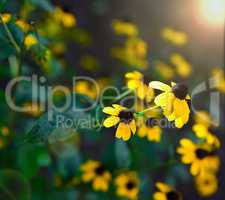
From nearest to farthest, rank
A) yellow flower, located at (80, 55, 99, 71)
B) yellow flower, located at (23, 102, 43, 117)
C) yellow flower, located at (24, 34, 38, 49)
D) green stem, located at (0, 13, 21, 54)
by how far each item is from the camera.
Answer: green stem, located at (0, 13, 21, 54) → yellow flower, located at (24, 34, 38, 49) → yellow flower, located at (23, 102, 43, 117) → yellow flower, located at (80, 55, 99, 71)

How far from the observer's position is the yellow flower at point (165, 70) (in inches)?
80.7

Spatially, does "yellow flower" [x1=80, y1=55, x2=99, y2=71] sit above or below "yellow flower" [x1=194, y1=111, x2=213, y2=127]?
above

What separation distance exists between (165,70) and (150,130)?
691mm

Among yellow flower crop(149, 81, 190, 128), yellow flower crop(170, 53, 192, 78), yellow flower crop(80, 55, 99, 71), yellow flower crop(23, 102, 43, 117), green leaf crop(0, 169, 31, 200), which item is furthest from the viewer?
yellow flower crop(80, 55, 99, 71)

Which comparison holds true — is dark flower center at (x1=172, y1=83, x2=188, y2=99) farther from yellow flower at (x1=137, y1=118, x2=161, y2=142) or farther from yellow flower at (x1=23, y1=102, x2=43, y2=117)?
yellow flower at (x1=23, y1=102, x2=43, y2=117)

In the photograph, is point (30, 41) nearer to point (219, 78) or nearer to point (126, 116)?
point (126, 116)

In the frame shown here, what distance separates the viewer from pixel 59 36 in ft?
6.72

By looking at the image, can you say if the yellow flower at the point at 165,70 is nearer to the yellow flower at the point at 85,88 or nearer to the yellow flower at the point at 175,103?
the yellow flower at the point at 85,88

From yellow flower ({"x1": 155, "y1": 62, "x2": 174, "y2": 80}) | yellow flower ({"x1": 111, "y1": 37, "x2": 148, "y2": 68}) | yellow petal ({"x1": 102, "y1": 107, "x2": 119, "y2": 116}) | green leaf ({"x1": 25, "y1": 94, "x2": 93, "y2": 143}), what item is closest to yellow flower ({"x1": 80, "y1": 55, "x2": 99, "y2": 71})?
yellow flower ({"x1": 111, "y1": 37, "x2": 148, "y2": 68})

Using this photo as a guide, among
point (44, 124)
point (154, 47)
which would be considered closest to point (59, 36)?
point (154, 47)

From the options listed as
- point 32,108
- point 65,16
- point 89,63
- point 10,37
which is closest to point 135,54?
point 89,63

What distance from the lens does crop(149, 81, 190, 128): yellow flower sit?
111 cm

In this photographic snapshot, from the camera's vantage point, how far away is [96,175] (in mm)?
1588

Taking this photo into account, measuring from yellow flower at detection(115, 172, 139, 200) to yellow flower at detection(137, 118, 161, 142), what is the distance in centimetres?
24
